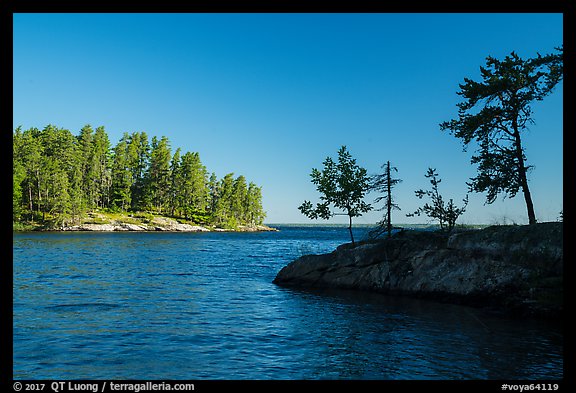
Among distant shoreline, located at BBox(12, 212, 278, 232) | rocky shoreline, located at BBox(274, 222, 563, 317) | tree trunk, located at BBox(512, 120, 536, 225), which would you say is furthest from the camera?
distant shoreline, located at BBox(12, 212, 278, 232)

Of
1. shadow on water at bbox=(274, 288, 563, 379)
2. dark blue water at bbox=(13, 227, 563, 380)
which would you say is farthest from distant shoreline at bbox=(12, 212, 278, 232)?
shadow on water at bbox=(274, 288, 563, 379)

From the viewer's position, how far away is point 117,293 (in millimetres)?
23422

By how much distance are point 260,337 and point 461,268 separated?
13334 millimetres

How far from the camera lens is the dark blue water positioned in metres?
10.8

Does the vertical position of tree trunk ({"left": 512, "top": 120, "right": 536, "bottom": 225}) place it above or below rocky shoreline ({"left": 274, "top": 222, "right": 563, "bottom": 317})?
above

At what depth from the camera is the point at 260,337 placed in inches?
565

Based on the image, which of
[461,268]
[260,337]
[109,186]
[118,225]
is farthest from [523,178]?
[109,186]

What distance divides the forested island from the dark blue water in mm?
88477

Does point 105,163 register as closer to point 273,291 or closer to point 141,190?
point 141,190

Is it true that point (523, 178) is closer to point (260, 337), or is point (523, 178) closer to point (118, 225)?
point (260, 337)

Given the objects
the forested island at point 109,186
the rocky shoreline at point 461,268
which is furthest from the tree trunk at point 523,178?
the forested island at point 109,186

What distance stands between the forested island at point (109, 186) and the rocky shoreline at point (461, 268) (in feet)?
311

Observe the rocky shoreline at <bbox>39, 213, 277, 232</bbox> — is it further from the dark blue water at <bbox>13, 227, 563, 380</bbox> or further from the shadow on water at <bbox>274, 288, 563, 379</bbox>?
the shadow on water at <bbox>274, 288, 563, 379</bbox>

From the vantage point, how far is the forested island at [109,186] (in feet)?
332
